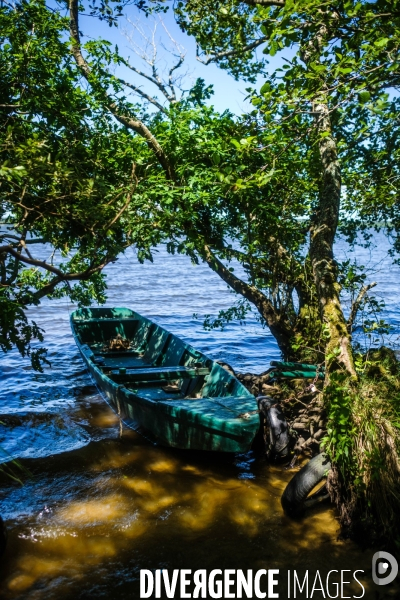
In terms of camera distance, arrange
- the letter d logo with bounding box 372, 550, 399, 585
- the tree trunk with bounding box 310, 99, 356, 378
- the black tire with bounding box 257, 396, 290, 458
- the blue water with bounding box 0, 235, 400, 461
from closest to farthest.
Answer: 1. the letter d logo with bounding box 372, 550, 399, 585
2. the tree trunk with bounding box 310, 99, 356, 378
3. the black tire with bounding box 257, 396, 290, 458
4. the blue water with bounding box 0, 235, 400, 461

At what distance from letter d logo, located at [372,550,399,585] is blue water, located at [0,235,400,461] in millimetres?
4030

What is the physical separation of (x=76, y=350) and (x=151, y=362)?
16.9 ft

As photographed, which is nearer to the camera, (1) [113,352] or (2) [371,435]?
(2) [371,435]

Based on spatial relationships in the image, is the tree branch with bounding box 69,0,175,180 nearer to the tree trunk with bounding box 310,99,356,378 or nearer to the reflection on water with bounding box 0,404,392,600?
the tree trunk with bounding box 310,99,356,378

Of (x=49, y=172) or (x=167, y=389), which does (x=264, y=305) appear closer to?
(x=167, y=389)

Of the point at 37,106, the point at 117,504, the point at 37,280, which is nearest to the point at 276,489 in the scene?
the point at 117,504

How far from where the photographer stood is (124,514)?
604 cm

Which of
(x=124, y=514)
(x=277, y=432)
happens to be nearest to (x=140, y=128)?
(x=277, y=432)

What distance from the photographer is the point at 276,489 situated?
6668 mm

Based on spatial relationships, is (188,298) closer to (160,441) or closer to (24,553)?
(160,441)

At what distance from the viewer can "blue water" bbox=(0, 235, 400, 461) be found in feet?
29.2

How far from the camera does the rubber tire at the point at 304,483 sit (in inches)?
228

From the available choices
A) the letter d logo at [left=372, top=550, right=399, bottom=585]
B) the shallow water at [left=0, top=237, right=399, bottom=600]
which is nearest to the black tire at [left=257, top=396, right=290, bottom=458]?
the shallow water at [left=0, top=237, right=399, bottom=600]

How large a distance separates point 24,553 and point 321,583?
3.35m
